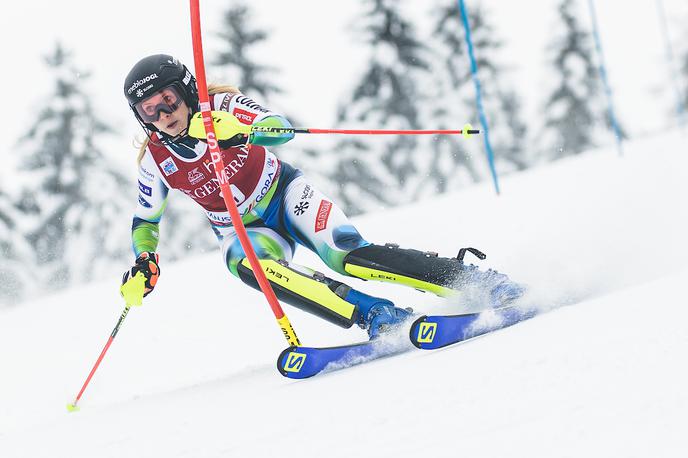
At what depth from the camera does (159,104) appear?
3.50 metres

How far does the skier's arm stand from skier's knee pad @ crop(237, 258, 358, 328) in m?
0.74

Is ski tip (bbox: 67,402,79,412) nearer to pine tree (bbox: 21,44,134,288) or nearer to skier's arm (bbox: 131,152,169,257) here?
skier's arm (bbox: 131,152,169,257)

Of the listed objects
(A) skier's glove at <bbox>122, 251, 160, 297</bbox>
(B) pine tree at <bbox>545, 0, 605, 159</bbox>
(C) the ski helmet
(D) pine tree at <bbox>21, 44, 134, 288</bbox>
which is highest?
(C) the ski helmet

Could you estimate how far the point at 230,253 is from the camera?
3.85 metres

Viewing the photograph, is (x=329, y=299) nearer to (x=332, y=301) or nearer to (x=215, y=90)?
(x=332, y=301)

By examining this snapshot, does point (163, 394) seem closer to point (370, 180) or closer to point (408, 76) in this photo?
point (370, 180)

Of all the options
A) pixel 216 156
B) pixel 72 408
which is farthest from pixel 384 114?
pixel 216 156

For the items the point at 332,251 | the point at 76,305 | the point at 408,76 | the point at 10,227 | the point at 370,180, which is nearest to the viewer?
the point at 332,251

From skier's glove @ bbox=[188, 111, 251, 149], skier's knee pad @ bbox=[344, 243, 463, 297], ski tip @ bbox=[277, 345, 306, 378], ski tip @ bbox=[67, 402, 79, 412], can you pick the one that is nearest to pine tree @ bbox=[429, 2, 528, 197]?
ski tip @ bbox=[67, 402, 79, 412]

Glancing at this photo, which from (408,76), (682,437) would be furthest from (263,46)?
(682,437)

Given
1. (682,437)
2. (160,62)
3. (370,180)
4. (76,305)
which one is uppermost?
(160,62)

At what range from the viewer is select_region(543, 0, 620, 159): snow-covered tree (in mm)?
21797

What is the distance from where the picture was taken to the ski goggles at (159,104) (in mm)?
3496

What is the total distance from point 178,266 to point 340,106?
466 inches
